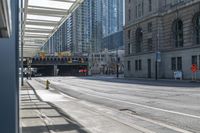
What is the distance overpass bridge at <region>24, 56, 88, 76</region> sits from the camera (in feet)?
410

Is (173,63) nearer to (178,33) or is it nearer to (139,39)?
(178,33)

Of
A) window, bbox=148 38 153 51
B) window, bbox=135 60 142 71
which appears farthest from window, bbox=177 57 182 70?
window, bbox=135 60 142 71

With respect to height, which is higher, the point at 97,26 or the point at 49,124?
the point at 97,26

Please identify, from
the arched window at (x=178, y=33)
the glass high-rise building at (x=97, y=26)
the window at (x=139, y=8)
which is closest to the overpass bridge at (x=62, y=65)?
the glass high-rise building at (x=97, y=26)

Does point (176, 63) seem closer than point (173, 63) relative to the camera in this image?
Yes

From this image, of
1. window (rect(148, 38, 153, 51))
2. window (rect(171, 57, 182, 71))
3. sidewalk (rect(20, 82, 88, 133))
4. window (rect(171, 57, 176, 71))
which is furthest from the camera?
window (rect(148, 38, 153, 51))

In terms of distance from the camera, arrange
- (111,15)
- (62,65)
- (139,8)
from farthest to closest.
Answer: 1. (111,15)
2. (62,65)
3. (139,8)

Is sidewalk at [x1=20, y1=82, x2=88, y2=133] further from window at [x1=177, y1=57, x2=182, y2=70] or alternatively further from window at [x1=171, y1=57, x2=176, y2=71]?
window at [x1=171, y1=57, x2=176, y2=71]

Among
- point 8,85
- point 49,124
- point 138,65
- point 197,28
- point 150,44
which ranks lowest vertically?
point 49,124

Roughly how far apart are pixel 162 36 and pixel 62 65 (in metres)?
74.0

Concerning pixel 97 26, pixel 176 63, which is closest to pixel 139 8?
pixel 176 63

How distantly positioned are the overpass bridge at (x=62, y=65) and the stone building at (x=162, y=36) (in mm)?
46856

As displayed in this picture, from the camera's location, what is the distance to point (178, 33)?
59406 millimetres

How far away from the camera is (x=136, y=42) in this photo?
7631cm
